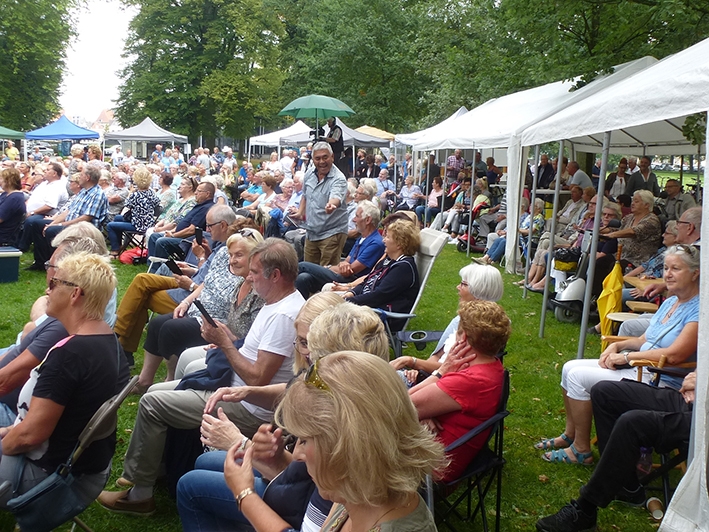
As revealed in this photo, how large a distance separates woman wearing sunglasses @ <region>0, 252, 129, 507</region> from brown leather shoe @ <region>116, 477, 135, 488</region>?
0.53 m

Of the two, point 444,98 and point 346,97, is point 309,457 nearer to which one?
point 444,98

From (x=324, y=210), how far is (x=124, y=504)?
448cm

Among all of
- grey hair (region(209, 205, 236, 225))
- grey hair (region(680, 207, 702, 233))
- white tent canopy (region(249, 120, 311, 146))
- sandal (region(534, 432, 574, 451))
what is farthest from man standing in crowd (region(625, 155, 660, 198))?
white tent canopy (region(249, 120, 311, 146))

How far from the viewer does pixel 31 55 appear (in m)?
37.3

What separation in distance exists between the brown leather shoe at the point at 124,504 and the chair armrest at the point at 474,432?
162 centimetres

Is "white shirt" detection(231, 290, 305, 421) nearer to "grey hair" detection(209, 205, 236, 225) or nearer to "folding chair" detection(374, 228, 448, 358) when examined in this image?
"folding chair" detection(374, 228, 448, 358)

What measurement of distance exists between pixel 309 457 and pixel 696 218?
4.76 metres

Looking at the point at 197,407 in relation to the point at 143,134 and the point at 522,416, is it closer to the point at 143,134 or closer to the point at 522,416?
the point at 522,416

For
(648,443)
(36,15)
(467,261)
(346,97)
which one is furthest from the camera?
(36,15)

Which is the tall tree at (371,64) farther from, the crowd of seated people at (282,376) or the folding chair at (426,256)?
the crowd of seated people at (282,376)

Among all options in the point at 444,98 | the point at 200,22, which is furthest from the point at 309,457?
the point at 200,22

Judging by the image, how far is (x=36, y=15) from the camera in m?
36.2

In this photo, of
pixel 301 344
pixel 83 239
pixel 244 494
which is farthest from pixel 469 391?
pixel 83 239

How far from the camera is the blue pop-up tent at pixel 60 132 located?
30.8m
